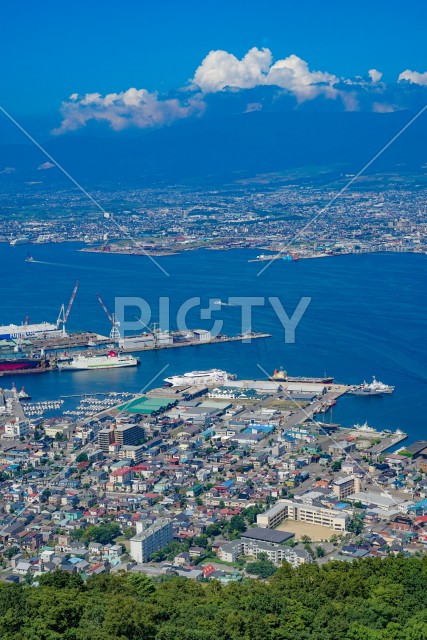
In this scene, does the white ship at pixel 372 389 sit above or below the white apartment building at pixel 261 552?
above

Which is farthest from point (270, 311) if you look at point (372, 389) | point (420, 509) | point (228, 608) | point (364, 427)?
point (228, 608)

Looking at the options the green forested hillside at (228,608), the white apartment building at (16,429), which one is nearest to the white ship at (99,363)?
the white apartment building at (16,429)

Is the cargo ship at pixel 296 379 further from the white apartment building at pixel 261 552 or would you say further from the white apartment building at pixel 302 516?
the white apartment building at pixel 261 552

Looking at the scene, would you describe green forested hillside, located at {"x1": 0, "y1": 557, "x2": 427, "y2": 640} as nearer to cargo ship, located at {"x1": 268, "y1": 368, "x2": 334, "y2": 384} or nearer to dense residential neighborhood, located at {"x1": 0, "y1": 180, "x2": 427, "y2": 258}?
cargo ship, located at {"x1": 268, "y1": 368, "x2": 334, "y2": 384}

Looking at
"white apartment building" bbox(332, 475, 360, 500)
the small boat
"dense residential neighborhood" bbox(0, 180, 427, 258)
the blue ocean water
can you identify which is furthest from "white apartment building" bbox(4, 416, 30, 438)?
"dense residential neighborhood" bbox(0, 180, 427, 258)

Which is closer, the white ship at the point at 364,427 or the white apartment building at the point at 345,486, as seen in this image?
the white apartment building at the point at 345,486

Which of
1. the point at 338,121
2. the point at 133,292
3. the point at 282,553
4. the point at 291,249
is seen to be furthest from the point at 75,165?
the point at 282,553

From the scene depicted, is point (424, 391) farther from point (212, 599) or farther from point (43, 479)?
point (212, 599)
